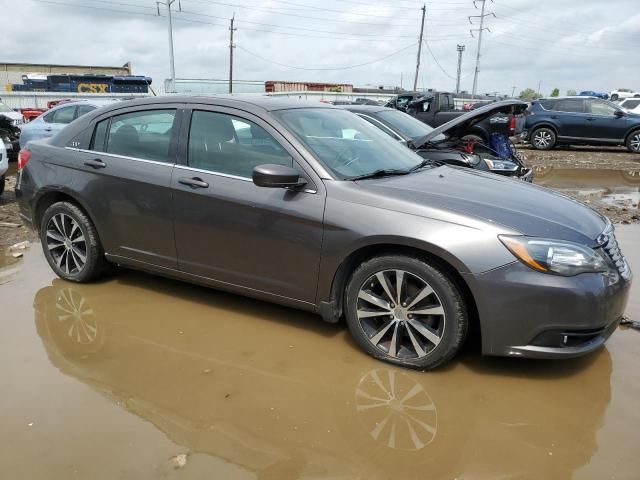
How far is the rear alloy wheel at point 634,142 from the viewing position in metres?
15.6

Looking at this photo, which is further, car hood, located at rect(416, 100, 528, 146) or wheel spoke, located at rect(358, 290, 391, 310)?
car hood, located at rect(416, 100, 528, 146)

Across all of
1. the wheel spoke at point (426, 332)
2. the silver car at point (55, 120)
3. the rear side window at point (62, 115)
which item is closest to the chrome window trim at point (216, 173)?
the wheel spoke at point (426, 332)

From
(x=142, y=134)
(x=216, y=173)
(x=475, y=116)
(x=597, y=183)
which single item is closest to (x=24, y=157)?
(x=142, y=134)

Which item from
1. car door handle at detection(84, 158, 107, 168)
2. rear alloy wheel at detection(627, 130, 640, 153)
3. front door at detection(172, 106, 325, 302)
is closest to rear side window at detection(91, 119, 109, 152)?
car door handle at detection(84, 158, 107, 168)

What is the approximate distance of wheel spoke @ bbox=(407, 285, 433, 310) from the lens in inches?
124

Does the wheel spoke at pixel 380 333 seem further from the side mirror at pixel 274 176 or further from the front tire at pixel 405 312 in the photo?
the side mirror at pixel 274 176

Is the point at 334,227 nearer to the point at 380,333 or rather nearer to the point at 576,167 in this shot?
the point at 380,333

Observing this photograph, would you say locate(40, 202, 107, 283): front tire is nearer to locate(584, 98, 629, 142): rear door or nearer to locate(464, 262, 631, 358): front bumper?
locate(464, 262, 631, 358): front bumper

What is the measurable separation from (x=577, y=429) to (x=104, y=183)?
373cm

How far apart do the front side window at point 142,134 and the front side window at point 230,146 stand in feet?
0.85

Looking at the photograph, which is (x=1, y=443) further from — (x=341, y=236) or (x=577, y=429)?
(x=577, y=429)

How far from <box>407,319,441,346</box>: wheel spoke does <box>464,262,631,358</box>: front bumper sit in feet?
0.89

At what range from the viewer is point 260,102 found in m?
3.94

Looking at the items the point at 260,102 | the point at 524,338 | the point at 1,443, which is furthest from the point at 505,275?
the point at 1,443
